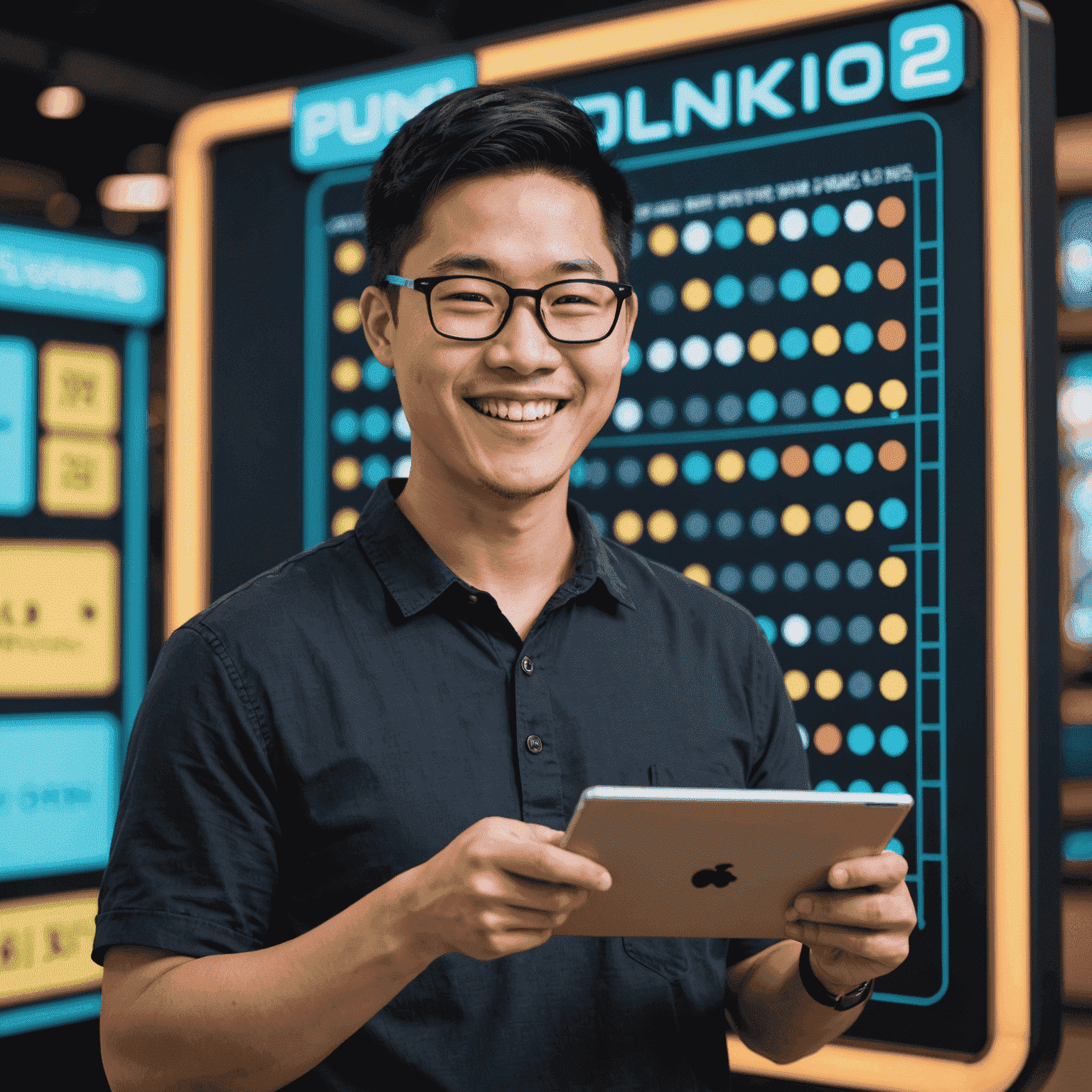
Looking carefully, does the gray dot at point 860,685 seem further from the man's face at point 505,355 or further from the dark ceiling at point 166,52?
the dark ceiling at point 166,52

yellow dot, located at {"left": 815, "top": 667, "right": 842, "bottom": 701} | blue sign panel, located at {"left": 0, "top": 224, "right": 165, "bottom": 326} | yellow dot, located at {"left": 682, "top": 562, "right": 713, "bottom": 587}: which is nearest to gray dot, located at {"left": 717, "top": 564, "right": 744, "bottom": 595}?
yellow dot, located at {"left": 682, "top": 562, "right": 713, "bottom": 587}

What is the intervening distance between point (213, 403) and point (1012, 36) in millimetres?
965

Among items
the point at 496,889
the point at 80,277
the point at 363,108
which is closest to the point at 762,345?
the point at 363,108

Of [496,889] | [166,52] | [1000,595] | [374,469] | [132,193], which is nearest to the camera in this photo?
[496,889]

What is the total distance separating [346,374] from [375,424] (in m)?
0.08

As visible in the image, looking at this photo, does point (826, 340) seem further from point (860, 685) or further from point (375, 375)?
point (375, 375)

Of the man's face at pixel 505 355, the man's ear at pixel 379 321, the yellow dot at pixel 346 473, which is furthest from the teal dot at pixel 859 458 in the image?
the yellow dot at pixel 346 473

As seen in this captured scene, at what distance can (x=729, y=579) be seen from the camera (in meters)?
1.27

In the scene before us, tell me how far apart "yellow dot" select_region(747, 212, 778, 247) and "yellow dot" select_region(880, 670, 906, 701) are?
0.43 meters

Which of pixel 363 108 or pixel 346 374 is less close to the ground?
pixel 363 108

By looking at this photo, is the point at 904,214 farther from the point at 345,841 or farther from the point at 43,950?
the point at 43,950

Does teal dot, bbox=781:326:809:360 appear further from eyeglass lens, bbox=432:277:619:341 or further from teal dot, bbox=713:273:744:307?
eyeglass lens, bbox=432:277:619:341

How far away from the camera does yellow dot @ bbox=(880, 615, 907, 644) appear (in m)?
1.17

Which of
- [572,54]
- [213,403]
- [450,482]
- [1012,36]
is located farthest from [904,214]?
[213,403]
